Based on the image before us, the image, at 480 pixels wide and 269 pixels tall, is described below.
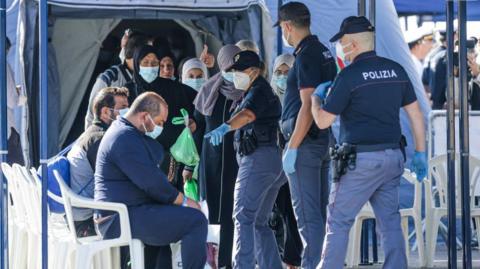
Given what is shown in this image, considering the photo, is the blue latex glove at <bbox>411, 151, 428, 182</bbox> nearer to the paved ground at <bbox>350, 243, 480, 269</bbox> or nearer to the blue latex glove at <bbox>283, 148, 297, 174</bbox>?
the blue latex glove at <bbox>283, 148, 297, 174</bbox>

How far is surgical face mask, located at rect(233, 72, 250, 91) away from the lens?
872 centimetres

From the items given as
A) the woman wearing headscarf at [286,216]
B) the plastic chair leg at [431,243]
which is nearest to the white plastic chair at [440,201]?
the plastic chair leg at [431,243]

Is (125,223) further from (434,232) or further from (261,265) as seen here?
(434,232)

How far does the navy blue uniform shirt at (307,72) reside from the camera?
787 cm

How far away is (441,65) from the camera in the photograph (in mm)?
15273

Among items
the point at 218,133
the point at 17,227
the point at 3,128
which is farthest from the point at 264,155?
the point at 17,227

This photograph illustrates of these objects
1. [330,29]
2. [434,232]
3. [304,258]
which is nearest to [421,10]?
[330,29]

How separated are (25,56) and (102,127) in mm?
2098

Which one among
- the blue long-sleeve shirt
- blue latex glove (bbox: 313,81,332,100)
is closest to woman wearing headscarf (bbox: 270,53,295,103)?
blue latex glove (bbox: 313,81,332,100)

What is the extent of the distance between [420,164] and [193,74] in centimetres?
319

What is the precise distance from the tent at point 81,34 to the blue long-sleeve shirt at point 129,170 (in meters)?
2.62

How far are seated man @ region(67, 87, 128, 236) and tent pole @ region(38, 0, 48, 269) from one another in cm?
86

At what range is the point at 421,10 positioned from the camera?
41.1ft

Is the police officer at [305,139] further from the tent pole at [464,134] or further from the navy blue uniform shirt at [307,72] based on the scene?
the tent pole at [464,134]
